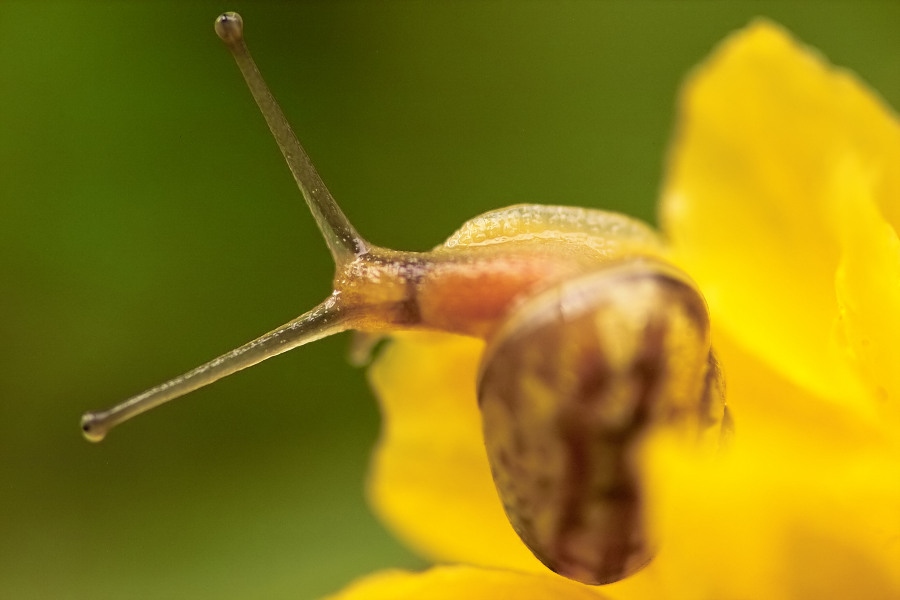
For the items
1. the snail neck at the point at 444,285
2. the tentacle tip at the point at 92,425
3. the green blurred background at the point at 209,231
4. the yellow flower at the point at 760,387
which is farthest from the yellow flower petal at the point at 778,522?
the green blurred background at the point at 209,231

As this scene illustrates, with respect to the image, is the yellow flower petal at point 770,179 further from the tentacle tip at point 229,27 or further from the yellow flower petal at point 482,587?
the tentacle tip at point 229,27

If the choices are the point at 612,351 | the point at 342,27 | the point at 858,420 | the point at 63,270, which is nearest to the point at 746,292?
the point at 858,420

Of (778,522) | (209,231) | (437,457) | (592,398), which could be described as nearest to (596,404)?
(592,398)

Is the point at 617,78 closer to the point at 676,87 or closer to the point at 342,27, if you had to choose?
the point at 676,87

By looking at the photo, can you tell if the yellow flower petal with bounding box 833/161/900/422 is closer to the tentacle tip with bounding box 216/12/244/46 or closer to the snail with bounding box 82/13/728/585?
the snail with bounding box 82/13/728/585

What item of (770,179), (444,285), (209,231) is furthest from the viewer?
(209,231)

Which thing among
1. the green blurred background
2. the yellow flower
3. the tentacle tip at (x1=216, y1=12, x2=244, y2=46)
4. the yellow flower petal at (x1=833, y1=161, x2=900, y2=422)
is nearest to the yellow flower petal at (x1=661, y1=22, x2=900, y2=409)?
the yellow flower

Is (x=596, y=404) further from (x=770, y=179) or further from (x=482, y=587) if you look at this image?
(x=770, y=179)
